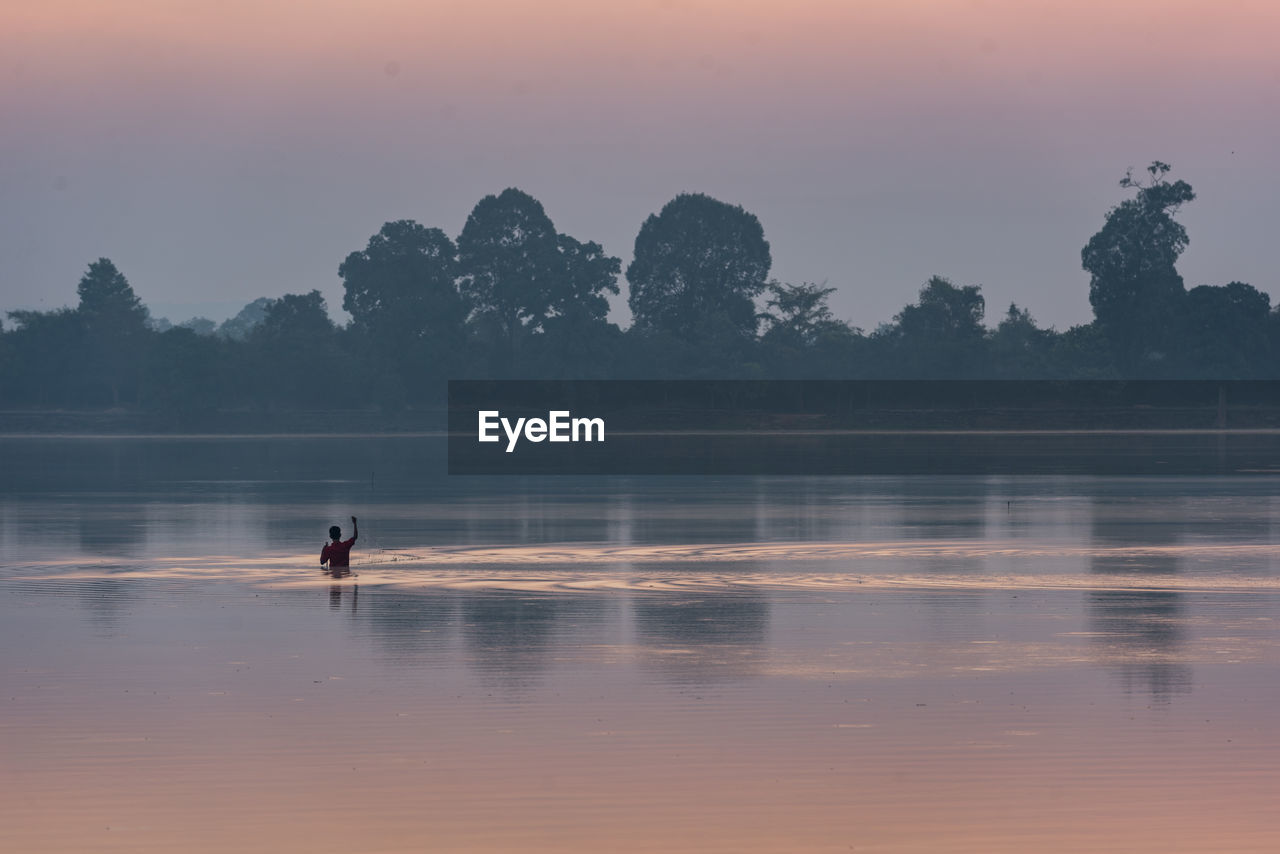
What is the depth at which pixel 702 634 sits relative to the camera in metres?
16.9

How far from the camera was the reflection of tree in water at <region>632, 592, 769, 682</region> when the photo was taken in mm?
14820

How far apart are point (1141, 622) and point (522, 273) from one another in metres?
143

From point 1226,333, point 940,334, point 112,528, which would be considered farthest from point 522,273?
point 112,528

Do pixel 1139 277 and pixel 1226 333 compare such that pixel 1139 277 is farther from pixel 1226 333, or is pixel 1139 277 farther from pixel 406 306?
pixel 406 306

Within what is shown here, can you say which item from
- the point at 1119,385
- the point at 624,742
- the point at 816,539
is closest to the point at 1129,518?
→ the point at 816,539

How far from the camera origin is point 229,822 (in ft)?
31.9

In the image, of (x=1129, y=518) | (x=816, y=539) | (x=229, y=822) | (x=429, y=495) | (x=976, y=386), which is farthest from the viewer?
(x=976, y=386)

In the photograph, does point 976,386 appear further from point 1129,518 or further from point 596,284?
point 1129,518

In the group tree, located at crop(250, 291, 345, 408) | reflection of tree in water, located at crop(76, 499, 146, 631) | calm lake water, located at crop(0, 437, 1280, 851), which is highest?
tree, located at crop(250, 291, 345, 408)

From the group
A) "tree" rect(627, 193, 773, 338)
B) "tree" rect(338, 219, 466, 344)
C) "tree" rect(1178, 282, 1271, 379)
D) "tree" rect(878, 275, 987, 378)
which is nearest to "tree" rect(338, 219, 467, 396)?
"tree" rect(338, 219, 466, 344)

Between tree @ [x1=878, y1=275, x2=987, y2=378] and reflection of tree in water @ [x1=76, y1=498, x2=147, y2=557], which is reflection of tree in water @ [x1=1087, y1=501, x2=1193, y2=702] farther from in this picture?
tree @ [x1=878, y1=275, x2=987, y2=378]

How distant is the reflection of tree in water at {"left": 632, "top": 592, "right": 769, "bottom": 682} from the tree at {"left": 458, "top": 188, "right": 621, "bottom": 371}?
13280cm

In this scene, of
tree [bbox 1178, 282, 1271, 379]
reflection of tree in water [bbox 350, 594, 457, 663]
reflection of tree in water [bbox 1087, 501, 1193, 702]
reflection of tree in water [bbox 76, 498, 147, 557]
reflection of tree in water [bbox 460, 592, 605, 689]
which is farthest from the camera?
tree [bbox 1178, 282, 1271, 379]

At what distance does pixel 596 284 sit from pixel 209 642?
466 ft
